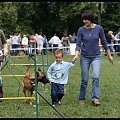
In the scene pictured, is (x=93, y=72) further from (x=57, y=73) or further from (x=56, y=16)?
(x=56, y=16)

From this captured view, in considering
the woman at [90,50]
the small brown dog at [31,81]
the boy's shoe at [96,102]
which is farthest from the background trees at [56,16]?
the boy's shoe at [96,102]

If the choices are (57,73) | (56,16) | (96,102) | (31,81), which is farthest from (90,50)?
(56,16)

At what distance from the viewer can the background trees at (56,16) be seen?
146 feet

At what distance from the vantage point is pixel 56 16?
49.0 metres

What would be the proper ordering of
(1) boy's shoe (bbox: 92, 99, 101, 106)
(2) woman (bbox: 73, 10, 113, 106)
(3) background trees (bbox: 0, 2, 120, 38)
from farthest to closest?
(3) background trees (bbox: 0, 2, 120, 38) < (2) woman (bbox: 73, 10, 113, 106) < (1) boy's shoe (bbox: 92, 99, 101, 106)

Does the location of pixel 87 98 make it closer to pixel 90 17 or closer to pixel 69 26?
pixel 90 17

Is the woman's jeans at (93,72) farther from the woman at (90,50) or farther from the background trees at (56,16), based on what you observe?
the background trees at (56,16)

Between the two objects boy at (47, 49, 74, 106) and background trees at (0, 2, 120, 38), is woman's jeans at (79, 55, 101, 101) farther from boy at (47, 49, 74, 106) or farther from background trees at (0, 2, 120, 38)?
background trees at (0, 2, 120, 38)

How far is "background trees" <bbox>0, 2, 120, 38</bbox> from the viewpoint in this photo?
4447cm

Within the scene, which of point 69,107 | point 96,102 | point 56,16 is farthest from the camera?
point 56,16

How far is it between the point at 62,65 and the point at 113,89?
2820 mm

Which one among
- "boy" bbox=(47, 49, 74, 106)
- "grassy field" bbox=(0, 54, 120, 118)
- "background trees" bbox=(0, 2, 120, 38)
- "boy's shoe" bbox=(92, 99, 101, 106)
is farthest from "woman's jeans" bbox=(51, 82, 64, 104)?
"background trees" bbox=(0, 2, 120, 38)

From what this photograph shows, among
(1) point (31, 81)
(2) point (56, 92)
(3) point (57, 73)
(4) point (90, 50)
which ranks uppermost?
(4) point (90, 50)

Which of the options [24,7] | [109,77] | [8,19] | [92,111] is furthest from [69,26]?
[92,111]
